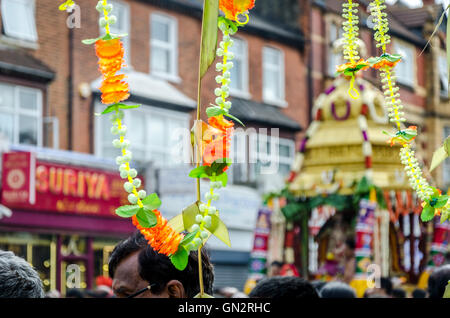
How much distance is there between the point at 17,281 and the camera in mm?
2566

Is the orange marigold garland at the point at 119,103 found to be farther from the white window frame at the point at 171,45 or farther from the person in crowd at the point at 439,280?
the white window frame at the point at 171,45

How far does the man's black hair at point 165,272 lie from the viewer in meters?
2.58

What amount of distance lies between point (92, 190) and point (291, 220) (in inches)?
259

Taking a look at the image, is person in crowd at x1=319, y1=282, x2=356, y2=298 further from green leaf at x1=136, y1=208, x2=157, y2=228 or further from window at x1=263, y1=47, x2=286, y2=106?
window at x1=263, y1=47, x2=286, y2=106

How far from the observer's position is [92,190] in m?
16.0

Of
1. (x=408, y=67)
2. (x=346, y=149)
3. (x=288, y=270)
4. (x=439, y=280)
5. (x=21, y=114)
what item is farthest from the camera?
(x=408, y=67)

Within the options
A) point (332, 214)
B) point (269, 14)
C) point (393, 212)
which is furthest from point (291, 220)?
point (269, 14)

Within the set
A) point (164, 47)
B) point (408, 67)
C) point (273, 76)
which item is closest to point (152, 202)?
point (164, 47)

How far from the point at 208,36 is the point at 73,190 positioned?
46.4 ft

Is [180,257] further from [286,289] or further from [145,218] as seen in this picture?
[286,289]

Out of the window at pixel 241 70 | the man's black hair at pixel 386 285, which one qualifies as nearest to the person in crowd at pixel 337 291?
the man's black hair at pixel 386 285

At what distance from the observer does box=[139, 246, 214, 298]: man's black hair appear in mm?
2582

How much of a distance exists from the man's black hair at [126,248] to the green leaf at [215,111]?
3.30 ft

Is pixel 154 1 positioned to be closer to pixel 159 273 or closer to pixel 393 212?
pixel 393 212
